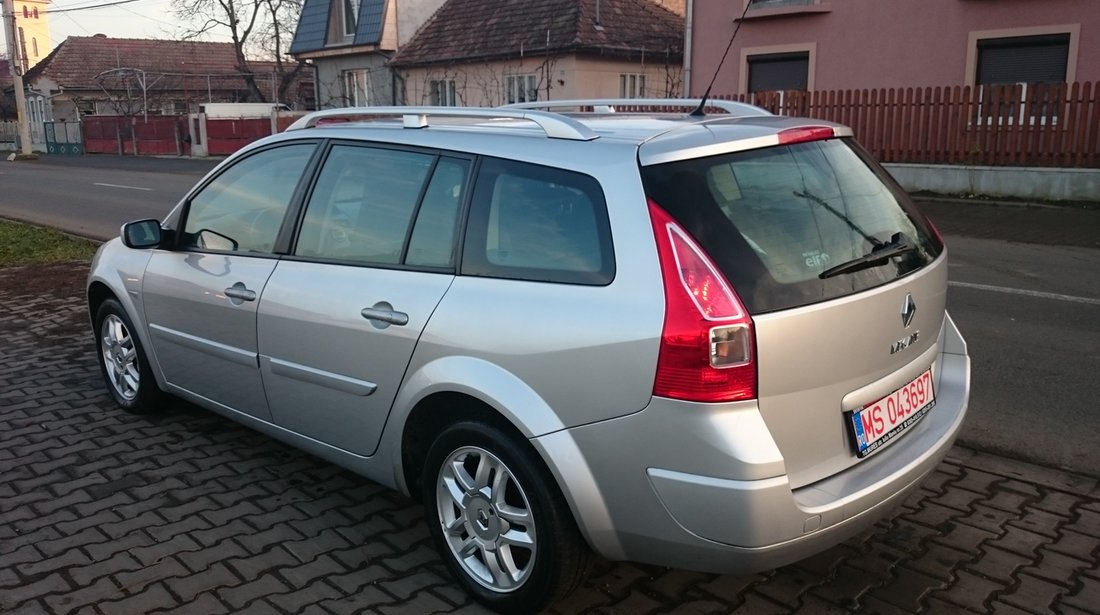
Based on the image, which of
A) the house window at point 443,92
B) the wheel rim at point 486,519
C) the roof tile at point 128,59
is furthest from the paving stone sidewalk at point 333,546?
the roof tile at point 128,59

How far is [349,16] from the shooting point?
34.6 m

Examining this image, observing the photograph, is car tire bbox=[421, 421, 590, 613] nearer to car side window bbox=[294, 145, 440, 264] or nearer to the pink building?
car side window bbox=[294, 145, 440, 264]

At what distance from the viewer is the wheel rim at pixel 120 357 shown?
17.1ft

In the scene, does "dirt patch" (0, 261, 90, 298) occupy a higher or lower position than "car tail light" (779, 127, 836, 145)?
lower

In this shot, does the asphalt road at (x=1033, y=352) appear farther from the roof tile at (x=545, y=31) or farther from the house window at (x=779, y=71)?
the roof tile at (x=545, y=31)

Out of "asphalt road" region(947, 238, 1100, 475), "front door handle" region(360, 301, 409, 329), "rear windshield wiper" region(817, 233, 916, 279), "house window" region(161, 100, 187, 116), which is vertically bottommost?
"asphalt road" region(947, 238, 1100, 475)

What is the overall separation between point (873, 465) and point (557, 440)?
102 centimetres

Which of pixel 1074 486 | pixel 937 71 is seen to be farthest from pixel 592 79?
pixel 1074 486

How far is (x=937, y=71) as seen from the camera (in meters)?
17.8

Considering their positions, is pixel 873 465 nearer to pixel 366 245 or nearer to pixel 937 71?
pixel 366 245

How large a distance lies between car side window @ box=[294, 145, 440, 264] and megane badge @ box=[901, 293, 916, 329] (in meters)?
1.73

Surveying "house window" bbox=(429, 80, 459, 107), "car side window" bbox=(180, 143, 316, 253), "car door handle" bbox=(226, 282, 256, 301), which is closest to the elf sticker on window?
"car side window" bbox=(180, 143, 316, 253)

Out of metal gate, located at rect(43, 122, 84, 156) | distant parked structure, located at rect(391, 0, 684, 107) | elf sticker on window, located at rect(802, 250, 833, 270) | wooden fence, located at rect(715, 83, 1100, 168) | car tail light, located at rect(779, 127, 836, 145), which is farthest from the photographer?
metal gate, located at rect(43, 122, 84, 156)

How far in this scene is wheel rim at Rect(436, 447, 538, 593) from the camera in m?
3.13
